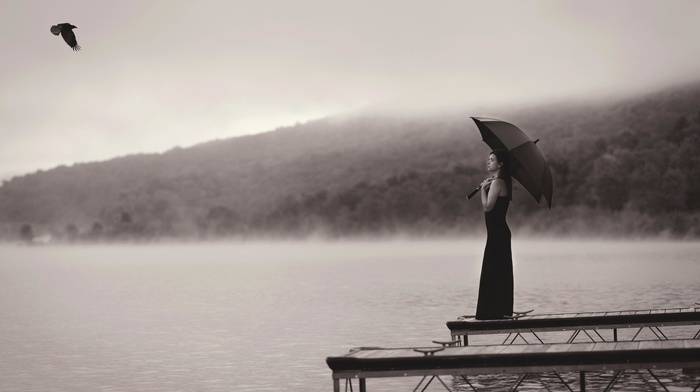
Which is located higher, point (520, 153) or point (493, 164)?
point (520, 153)

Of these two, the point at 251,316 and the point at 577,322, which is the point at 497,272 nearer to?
the point at 577,322

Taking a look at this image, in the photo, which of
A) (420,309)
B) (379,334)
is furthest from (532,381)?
(420,309)

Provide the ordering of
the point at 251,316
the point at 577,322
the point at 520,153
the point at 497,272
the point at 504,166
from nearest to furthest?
the point at 577,322 < the point at 497,272 < the point at 504,166 < the point at 520,153 < the point at 251,316

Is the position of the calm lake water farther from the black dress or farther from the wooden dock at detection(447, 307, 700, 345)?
the black dress

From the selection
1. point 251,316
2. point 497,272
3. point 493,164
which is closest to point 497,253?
point 497,272

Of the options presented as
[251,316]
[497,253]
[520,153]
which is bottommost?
[251,316]

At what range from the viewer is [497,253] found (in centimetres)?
1305

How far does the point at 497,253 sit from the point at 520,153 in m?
1.27

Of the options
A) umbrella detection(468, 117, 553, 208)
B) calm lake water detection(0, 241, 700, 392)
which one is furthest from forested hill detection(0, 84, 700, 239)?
umbrella detection(468, 117, 553, 208)

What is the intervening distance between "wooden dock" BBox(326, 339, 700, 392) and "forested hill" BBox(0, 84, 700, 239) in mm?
75635

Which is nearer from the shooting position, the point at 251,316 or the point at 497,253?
the point at 497,253

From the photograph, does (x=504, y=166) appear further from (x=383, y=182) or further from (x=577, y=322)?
(x=383, y=182)

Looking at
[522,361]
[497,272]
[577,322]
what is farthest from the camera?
[497,272]

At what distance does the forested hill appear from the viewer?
96938 millimetres
